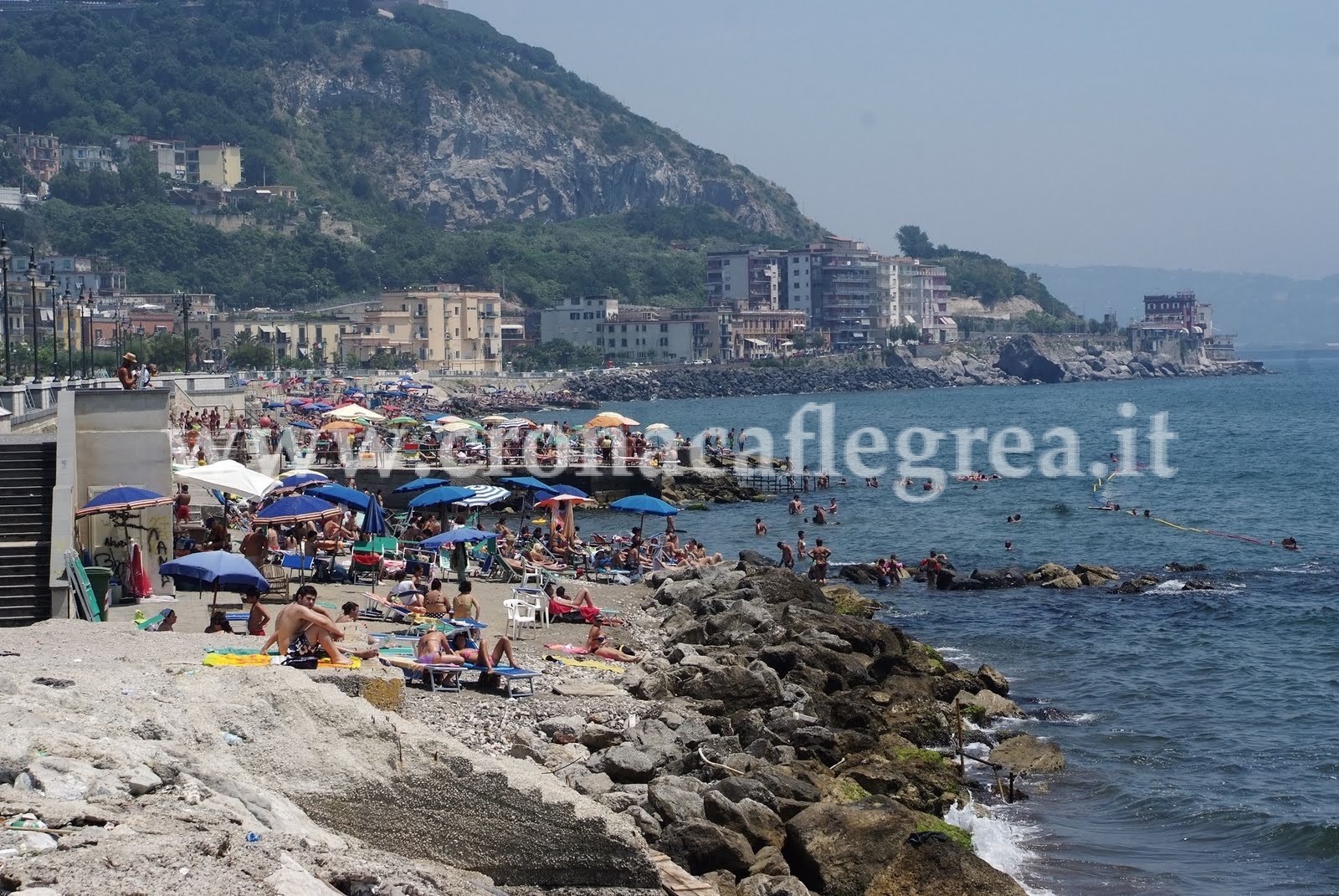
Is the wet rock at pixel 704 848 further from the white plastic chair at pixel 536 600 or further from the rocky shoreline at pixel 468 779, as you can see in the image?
the white plastic chair at pixel 536 600

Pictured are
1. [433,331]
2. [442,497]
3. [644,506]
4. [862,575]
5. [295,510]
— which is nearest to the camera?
[295,510]

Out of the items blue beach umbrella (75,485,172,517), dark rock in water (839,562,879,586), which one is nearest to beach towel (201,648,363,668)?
blue beach umbrella (75,485,172,517)

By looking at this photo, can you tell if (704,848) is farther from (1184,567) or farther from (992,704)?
(1184,567)

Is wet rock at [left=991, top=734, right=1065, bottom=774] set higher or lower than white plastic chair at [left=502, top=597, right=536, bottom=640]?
lower

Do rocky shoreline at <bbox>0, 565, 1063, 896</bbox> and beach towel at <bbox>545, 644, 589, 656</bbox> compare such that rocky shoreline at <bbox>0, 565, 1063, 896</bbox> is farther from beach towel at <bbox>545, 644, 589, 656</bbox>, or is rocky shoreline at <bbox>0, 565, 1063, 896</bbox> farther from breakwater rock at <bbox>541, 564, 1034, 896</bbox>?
beach towel at <bbox>545, 644, 589, 656</bbox>

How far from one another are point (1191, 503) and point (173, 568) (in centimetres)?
4243

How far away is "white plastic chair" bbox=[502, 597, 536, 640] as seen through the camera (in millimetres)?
19344

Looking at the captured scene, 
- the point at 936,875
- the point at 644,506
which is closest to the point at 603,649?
the point at 936,875

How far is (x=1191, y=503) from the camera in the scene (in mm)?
52094

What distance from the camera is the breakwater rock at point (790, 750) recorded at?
1198 cm

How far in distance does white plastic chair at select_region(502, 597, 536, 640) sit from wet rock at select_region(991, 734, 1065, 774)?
5.92 metres

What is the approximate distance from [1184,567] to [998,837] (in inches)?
813

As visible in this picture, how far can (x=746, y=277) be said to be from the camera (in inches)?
7603

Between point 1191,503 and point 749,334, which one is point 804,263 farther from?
point 1191,503
